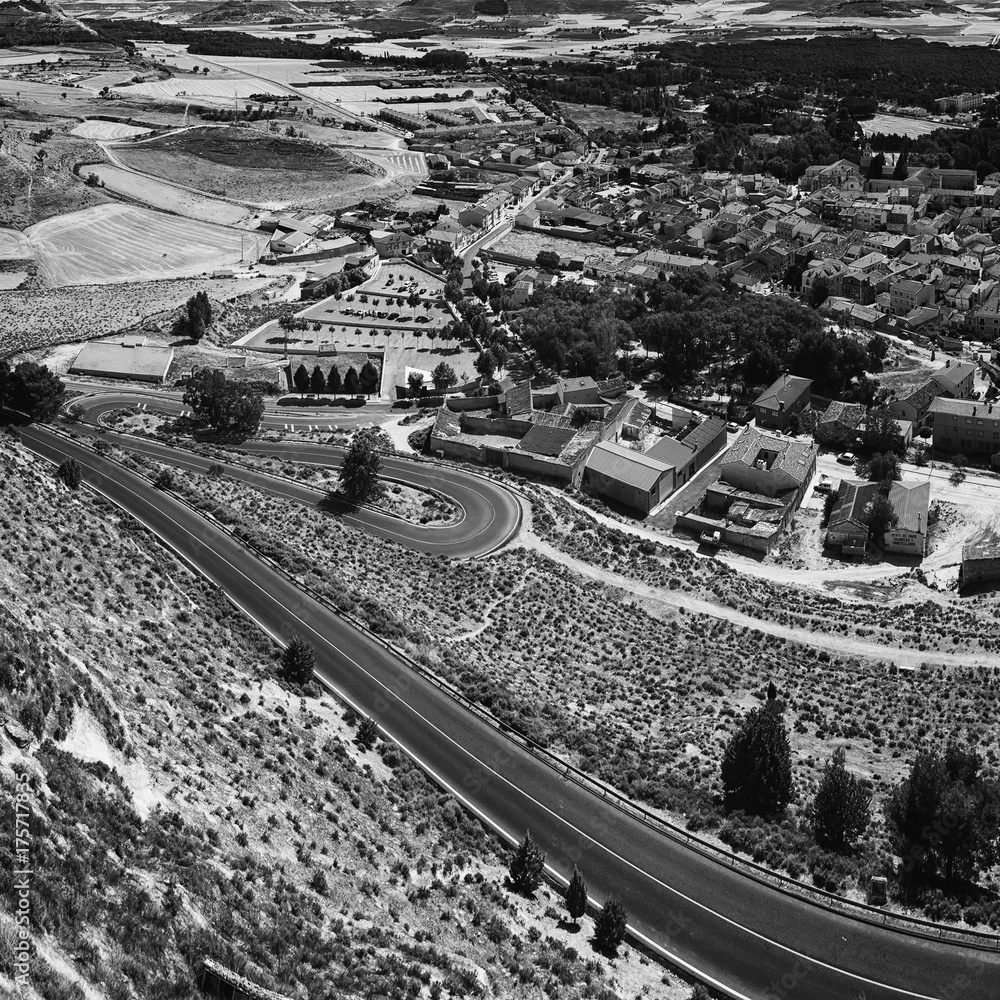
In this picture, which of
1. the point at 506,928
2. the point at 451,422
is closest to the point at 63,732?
the point at 506,928

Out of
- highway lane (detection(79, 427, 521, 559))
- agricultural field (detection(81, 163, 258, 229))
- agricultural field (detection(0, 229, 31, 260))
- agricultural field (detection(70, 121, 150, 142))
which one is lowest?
highway lane (detection(79, 427, 521, 559))

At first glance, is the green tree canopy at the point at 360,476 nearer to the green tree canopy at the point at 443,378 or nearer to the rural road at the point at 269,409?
the rural road at the point at 269,409

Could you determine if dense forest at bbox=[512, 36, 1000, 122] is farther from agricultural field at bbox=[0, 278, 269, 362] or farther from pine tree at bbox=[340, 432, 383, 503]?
pine tree at bbox=[340, 432, 383, 503]

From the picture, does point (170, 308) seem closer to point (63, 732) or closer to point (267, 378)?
point (267, 378)

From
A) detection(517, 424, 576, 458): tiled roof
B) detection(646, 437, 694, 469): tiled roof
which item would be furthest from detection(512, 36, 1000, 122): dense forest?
detection(517, 424, 576, 458): tiled roof

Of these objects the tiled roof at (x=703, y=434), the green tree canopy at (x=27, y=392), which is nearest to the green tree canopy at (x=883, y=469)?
the tiled roof at (x=703, y=434)

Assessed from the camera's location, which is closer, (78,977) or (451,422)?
(78,977)
